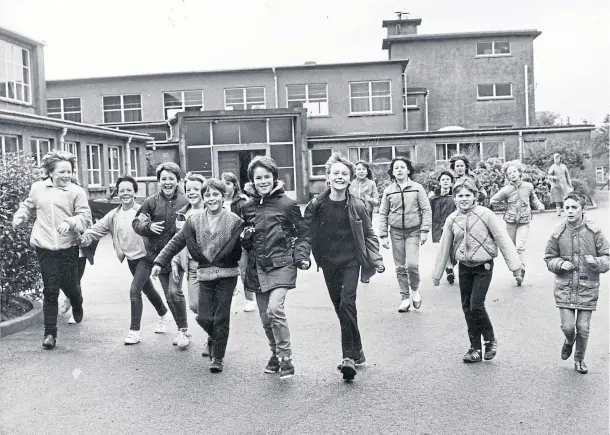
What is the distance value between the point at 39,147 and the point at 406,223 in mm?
20749

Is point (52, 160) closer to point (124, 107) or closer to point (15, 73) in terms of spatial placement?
point (15, 73)

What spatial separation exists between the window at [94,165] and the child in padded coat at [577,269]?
27082 millimetres

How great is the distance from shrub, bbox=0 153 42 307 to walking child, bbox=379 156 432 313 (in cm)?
428

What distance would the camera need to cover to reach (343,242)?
270 inches

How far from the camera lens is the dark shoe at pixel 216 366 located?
265 inches

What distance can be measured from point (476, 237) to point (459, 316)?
2243 mm

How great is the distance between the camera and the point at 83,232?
8016 mm

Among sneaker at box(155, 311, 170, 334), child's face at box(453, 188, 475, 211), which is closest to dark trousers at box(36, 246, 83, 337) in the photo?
sneaker at box(155, 311, 170, 334)

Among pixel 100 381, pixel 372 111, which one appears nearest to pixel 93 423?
pixel 100 381

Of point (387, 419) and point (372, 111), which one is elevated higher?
point (372, 111)

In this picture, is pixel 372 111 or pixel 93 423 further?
pixel 372 111

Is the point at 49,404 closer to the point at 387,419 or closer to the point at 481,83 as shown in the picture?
the point at 387,419

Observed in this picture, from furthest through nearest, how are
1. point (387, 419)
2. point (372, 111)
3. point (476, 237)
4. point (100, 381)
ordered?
point (372, 111)
point (476, 237)
point (100, 381)
point (387, 419)

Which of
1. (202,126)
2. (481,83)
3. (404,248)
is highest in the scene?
(481,83)
